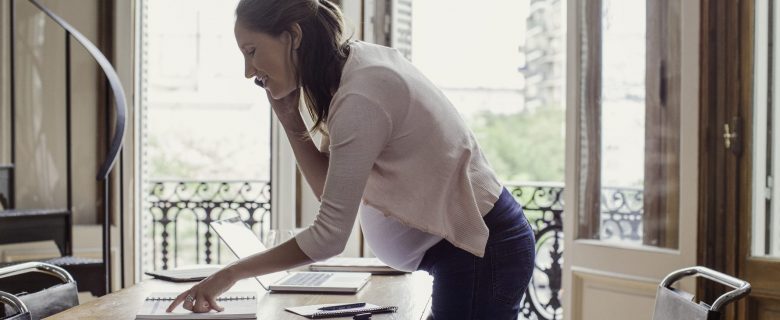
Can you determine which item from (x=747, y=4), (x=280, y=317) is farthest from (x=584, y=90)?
(x=280, y=317)

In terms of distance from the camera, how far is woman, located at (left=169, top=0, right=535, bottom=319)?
1326 millimetres

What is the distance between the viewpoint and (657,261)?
3035 mm

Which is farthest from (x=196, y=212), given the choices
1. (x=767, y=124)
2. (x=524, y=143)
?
(x=524, y=143)

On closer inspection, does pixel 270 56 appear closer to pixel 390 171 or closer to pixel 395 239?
pixel 390 171

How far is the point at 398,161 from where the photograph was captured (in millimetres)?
1406

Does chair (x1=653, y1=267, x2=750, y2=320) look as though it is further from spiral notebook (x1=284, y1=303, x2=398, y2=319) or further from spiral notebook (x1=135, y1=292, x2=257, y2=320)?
spiral notebook (x1=135, y1=292, x2=257, y2=320)

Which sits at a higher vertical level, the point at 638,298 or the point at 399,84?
the point at 399,84

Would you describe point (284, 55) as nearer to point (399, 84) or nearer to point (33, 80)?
point (399, 84)

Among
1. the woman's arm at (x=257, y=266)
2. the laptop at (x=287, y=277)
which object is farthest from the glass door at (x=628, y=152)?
the woman's arm at (x=257, y=266)

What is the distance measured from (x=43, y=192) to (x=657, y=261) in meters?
2.73

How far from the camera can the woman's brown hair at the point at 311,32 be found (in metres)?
1.40

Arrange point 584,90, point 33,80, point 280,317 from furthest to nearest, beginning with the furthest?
1. point 33,80
2. point 584,90
3. point 280,317

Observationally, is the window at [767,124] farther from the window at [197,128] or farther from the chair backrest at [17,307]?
the chair backrest at [17,307]

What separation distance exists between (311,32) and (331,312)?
55 centimetres
